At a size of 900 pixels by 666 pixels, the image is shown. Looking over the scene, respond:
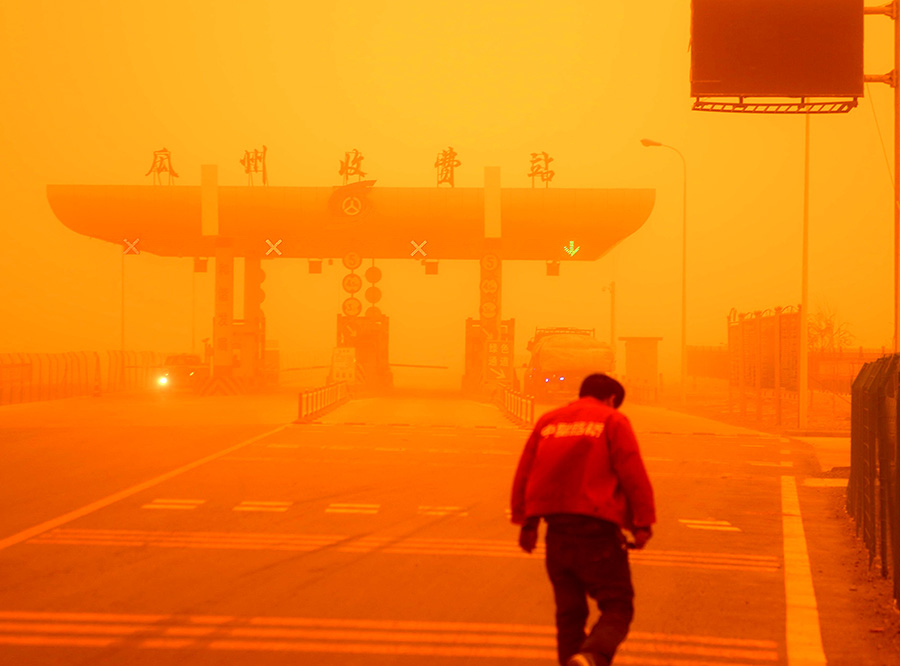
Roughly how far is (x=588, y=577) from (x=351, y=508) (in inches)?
290

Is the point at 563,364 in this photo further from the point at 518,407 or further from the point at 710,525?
the point at 710,525

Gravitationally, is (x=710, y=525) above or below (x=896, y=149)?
below

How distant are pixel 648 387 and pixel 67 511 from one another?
3596cm

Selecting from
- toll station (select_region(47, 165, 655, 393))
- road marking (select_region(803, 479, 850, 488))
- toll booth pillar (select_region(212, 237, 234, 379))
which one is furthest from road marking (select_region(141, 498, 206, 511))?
toll booth pillar (select_region(212, 237, 234, 379))

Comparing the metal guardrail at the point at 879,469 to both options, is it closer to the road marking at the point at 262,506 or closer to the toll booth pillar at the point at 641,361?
the road marking at the point at 262,506

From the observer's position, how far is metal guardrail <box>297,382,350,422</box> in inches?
1050

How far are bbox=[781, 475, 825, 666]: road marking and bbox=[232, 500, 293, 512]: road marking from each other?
5481mm

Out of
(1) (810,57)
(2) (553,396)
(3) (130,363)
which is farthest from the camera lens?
(3) (130,363)

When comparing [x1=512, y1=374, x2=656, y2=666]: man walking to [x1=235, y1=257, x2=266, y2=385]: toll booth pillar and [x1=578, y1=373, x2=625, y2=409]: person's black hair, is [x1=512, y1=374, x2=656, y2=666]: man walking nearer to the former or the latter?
[x1=578, y1=373, x2=625, y2=409]: person's black hair

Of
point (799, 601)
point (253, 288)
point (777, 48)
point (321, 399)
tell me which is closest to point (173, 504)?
point (799, 601)

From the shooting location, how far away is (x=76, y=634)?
258 inches

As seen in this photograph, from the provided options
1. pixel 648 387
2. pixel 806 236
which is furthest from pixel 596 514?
pixel 648 387

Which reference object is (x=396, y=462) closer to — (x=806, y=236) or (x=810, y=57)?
(x=810, y=57)

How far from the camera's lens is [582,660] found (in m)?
4.88
